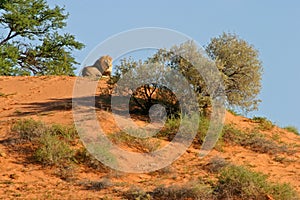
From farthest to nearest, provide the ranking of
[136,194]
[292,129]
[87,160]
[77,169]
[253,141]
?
[292,129] → [253,141] → [87,160] → [77,169] → [136,194]

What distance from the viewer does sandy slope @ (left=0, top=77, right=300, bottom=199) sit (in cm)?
1498

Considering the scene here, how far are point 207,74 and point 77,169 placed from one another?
6.66 metres

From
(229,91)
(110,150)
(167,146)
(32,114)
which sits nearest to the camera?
(110,150)

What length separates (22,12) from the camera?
33406 mm

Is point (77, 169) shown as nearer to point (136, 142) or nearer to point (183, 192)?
point (136, 142)

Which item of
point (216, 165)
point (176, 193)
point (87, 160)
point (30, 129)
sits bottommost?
point (176, 193)

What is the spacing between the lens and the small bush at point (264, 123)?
74.0 feet

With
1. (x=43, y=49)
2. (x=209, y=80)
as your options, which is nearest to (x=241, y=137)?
(x=209, y=80)

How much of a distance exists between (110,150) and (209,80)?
5.29 m

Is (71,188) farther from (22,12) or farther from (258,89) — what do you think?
(22,12)

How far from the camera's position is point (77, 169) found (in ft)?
52.9

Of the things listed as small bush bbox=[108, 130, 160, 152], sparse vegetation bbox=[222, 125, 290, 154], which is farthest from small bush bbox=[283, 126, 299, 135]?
small bush bbox=[108, 130, 160, 152]

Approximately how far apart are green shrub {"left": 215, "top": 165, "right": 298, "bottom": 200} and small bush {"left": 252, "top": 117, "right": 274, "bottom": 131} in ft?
24.7

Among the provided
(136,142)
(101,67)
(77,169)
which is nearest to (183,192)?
(77,169)
